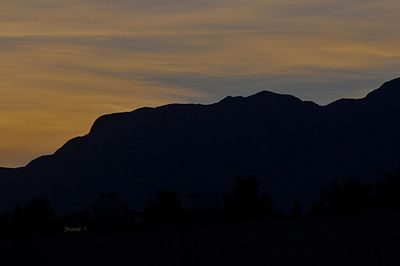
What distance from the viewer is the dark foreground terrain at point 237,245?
58.8 ft

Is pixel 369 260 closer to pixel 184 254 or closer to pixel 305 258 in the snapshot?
pixel 305 258

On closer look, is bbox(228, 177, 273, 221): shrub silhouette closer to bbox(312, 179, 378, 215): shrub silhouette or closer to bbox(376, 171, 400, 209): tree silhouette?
bbox(312, 179, 378, 215): shrub silhouette

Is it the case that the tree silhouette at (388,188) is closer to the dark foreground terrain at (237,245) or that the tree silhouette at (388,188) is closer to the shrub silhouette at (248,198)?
the shrub silhouette at (248,198)

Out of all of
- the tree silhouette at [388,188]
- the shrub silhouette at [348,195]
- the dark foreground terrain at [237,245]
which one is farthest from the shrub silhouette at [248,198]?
the dark foreground terrain at [237,245]

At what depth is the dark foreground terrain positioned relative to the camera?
1792 centimetres

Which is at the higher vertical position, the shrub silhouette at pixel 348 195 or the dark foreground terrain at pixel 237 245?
the shrub silhouette at pixel 348 195

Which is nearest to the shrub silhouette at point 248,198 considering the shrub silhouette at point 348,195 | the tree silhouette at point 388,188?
the shrub silhouette at point 348,195

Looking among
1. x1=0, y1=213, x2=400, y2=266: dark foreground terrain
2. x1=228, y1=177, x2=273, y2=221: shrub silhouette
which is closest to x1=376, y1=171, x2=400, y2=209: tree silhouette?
x1=228, y1=177, x2=273, y2=221: shrub silhouette

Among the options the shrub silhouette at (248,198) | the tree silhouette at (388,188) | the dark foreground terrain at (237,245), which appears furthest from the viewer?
the shrub silhouette at (248,198)

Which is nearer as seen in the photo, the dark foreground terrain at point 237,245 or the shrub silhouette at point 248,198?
the dark foreground terrain at point 237,245

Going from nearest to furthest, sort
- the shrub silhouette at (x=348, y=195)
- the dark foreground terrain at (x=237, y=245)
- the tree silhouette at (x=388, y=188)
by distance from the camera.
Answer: the dark foreground terrain at (x=237, y=245)
the tree silhouette at (x=388, y=188)
the shrub silhouette at (x=348, y=195)

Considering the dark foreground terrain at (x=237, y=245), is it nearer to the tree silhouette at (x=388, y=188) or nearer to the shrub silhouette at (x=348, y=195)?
the tree silhouette at (x=388, y=188)

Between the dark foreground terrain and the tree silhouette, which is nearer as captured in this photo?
the dark foreground terrain

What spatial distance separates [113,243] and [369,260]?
8521 mm
